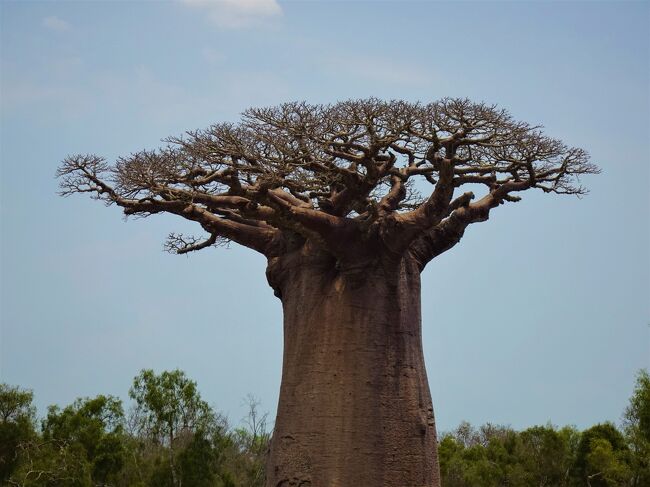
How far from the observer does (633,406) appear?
56.3 ft

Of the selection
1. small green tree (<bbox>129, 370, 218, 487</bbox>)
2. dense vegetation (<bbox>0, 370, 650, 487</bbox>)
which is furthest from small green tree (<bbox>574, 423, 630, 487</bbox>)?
small green tree (<bbox>129, 370, 218, 487</bbox>)

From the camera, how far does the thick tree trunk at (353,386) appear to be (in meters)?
9.21

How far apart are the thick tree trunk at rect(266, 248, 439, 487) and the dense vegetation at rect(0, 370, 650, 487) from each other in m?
6.85

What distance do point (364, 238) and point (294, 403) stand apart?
1.65 metres

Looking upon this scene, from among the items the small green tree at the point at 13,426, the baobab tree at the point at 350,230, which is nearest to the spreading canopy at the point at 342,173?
the baobab tree at the point at 350,230

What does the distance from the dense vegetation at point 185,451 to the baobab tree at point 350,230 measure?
22.3 ft

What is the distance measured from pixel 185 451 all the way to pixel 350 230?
8773 mm

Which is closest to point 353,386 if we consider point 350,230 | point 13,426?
point 350,230

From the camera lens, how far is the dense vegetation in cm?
1575

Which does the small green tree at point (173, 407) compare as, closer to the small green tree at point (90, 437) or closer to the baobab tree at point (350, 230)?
the small green tree at point (90, 437)

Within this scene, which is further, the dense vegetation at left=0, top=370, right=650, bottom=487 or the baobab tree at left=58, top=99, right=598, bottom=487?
the dense vegetation at left=0, top=370, right=650, bottom=487

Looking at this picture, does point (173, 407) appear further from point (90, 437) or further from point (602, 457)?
point (602, 457)

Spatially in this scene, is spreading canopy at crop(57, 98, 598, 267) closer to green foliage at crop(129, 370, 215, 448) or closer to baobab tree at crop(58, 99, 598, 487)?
baobab tree at crop(58, 99, 598, 487)

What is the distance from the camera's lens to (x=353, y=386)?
9.29 meters
